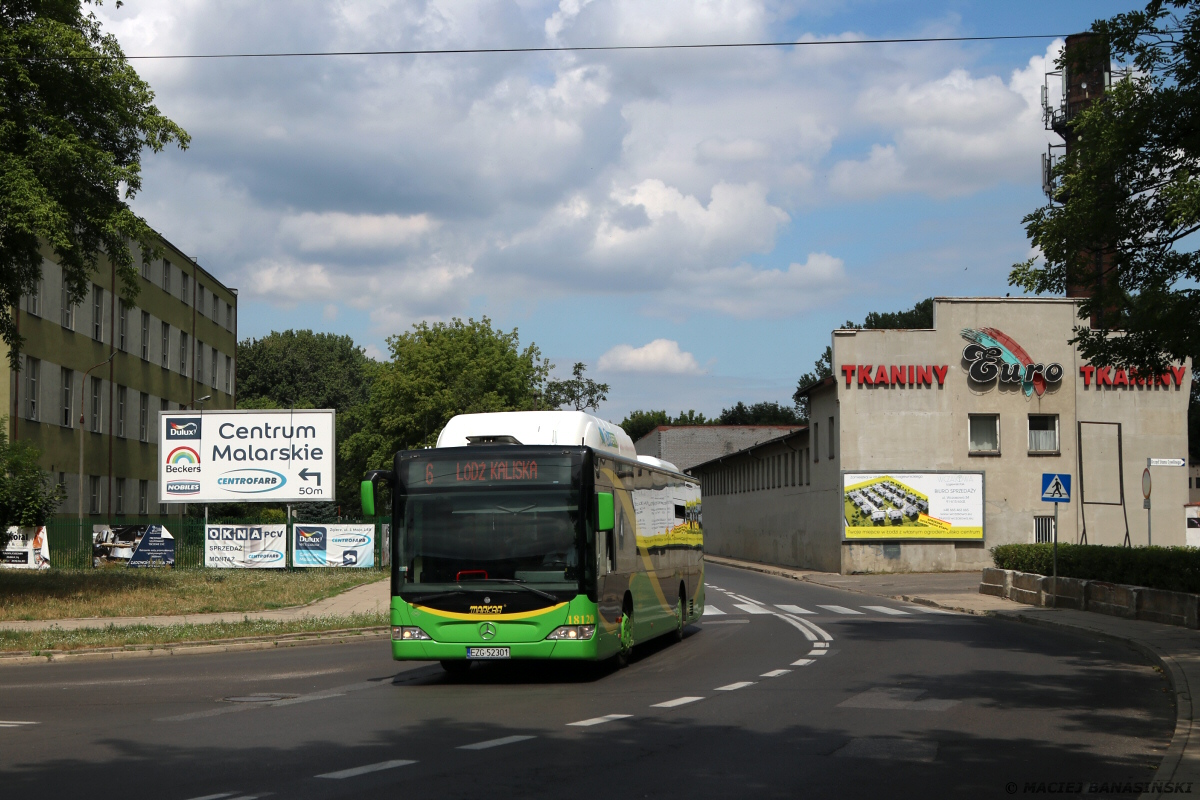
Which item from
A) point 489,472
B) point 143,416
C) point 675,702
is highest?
point 143,416

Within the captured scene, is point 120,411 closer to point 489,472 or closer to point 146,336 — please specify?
point 146,336

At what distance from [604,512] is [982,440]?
126 ft

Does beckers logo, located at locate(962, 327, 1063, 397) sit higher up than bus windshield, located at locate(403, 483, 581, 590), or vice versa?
beckers logo, located at locate(962, 327, 1063, 397)

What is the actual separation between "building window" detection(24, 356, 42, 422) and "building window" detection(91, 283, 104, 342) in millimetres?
5474

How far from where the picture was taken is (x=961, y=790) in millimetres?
7934

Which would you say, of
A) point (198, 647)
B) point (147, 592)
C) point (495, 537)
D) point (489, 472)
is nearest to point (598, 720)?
point (495, 537)

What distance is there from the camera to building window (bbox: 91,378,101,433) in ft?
178

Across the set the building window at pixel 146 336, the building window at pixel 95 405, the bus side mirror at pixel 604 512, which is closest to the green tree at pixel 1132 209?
the bus side mirror at pixel 604 512

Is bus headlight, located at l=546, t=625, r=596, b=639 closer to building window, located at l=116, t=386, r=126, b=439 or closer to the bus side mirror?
the bus side mirror

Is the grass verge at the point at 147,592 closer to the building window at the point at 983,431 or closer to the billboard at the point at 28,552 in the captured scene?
the billboard at the point at 28,552

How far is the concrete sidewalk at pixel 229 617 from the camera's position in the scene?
23109mm

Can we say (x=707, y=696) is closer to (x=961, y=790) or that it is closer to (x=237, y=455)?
(x=961, y=790)

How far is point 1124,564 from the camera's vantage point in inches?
954

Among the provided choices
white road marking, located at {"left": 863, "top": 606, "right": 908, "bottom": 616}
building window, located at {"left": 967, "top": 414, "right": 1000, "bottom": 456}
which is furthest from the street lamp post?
building window, located at {"left": 967, "top": 414, "right": 1000, "bottom": 456}
